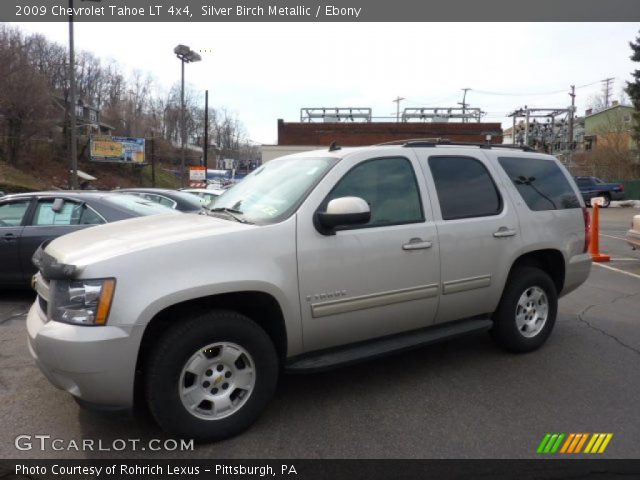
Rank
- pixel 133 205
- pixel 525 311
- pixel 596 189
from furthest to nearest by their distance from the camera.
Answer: pixel 596 189, pixel 133 205, pixel 525 311

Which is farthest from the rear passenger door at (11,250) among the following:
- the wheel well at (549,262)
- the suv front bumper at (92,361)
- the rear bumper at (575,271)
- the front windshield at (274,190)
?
the rear bumper at (575,271)

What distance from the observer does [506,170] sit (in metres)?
4.49

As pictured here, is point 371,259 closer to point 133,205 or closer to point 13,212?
point 133,205

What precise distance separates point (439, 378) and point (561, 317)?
2660 millimetres

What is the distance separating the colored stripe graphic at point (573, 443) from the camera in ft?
9.75

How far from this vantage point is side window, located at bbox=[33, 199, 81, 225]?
20.9 ft

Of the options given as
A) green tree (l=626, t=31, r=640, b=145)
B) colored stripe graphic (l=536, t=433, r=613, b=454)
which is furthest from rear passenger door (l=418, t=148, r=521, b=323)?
green tree (l=626, t=31, r=640, b=145)

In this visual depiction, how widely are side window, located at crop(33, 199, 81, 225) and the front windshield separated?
3.21 meters

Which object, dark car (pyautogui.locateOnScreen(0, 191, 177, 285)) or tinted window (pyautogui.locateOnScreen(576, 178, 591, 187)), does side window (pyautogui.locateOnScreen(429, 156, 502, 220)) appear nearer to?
dark car (pyautogui.locateOnScreen(0, 191, 177, 285))

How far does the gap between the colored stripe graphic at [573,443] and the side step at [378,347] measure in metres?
1.05

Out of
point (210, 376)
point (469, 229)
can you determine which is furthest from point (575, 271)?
point (210, 376)

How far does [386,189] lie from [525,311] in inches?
77.1

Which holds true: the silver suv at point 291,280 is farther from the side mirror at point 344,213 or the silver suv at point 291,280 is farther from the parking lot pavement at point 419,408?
the parking lot pavement at point 419,408

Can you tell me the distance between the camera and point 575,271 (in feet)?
15.9
